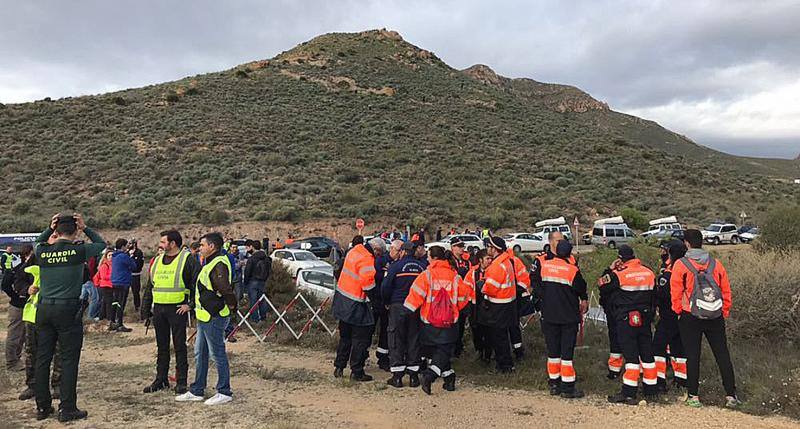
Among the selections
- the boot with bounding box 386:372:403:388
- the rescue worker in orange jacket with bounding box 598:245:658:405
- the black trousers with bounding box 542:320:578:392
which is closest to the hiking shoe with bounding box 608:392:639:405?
the rescue worker in orange jacket with bounding box 598:245:658:405

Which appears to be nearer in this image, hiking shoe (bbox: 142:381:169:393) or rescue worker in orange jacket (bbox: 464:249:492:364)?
hiking shoe (bbox: 142:381:169:393)

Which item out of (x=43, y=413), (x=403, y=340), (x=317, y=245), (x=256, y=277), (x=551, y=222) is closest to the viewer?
(x=43, y=413)

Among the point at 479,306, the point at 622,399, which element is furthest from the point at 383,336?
the point at 622,399

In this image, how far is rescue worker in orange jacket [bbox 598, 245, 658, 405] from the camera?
5.98 m

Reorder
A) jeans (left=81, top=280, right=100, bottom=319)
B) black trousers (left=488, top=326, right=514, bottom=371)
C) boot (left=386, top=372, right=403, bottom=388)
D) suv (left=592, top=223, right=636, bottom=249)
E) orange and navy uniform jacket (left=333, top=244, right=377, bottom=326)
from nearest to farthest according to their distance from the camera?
boot (left=386, top=372, right=403, bottom=388) < orange and navy uniform jacket (left=333, top=244, right=377, bottom=326) < black trousers (left=488, top=326, right=514, bottom=371) < jeans (left=81, top=280, right=100, bottom=319) < suv (left=592, top=223, right=636, bottom=249)

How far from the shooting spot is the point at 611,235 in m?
29.7

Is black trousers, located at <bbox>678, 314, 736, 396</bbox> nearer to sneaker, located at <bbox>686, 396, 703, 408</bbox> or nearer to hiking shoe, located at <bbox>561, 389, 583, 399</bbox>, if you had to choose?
sneaker, located at <bbox>686, 396, 703, 408</bbox>

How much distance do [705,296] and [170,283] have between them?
583 cm

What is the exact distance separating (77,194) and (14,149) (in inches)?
434

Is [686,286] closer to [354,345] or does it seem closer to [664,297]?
[664,297]

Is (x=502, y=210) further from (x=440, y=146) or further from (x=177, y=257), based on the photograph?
(x=177, y=257)

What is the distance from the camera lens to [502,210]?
1325 inches

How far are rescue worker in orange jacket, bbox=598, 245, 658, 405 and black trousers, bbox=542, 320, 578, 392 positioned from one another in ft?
1.59

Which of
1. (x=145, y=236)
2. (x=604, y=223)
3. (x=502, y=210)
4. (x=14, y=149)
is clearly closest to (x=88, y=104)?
(x=14, y=149)
